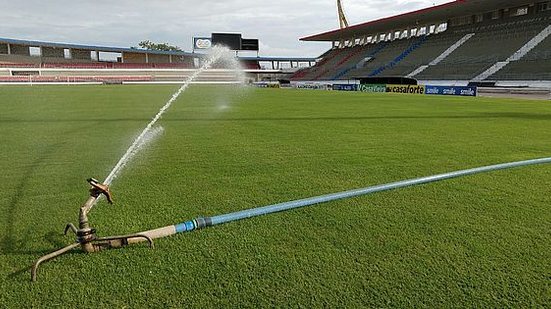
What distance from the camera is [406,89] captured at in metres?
36.6

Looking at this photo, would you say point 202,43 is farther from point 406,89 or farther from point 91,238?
point 91,238

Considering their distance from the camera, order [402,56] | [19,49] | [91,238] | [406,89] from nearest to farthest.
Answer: [91,238] < [406,89] < [402,56] < [19,49]

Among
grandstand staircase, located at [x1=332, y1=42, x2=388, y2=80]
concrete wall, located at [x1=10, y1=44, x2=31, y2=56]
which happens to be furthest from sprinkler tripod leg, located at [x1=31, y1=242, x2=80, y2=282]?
concrete wall, located at [x1=10, y1=44, x2=31, y2=56]

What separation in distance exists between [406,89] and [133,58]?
2238 inches

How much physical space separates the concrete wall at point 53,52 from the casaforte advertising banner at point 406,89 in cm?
5851

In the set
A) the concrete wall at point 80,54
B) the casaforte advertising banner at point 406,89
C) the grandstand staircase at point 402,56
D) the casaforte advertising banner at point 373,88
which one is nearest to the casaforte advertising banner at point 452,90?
the casaforte advertising banner at point 406,89

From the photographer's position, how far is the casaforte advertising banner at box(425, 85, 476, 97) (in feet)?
99.6

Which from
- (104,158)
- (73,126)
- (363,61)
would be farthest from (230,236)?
(363,61)

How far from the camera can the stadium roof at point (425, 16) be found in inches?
1535

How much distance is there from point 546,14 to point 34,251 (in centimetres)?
4668

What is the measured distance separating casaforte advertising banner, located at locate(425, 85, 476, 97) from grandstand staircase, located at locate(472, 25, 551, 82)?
5.17 m

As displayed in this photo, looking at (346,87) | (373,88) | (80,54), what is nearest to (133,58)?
(80,54)

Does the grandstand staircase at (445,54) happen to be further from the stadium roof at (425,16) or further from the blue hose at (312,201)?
the blue hose at (312,201)

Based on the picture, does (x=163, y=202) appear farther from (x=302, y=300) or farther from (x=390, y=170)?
(x=390, y=170)
